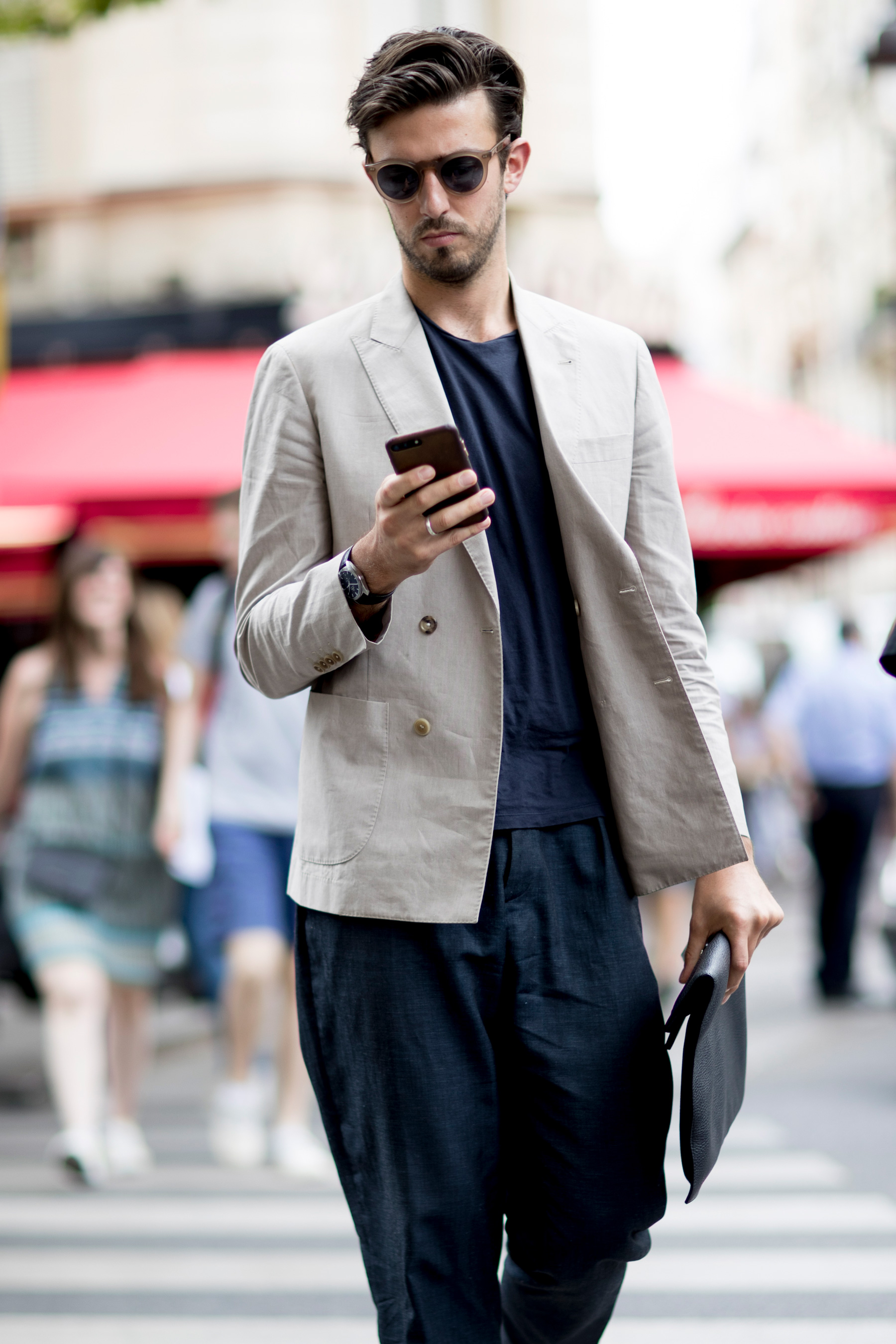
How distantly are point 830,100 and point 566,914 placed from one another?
150 ft

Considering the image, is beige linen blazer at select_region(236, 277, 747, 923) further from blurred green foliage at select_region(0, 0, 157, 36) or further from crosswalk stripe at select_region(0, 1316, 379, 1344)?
blurred green foliage at select_region(0, 0, 157, 36)

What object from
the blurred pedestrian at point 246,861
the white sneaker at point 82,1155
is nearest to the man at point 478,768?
the blurred pedestrian at point 246,861

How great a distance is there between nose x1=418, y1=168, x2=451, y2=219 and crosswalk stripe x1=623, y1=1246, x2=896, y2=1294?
2.89m

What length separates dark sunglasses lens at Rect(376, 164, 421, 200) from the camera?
2367 millimetres

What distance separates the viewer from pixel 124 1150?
18.1ft

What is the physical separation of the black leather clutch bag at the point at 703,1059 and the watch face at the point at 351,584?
2.33 ft

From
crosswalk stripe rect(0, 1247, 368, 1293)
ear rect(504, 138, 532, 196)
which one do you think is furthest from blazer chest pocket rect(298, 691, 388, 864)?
crosswalk stripe rect(0, 1247, 368, 1293)

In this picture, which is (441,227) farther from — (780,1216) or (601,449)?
(780,1216)

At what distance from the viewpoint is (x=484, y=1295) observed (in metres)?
2.45

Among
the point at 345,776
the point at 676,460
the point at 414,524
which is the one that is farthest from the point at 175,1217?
the point at 676,460

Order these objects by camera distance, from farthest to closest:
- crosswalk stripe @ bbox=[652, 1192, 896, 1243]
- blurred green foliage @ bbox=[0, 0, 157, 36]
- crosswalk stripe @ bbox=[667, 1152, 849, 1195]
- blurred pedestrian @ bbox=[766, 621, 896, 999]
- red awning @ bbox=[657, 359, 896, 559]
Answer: red awning @ bbox=[657, 359, 896, 559] < blurred pedestrian @ bbox=[766, 621, 896, 999] < blurred green foliage @ bbox=[0, 0, 157, 36] < crosswalk stripe @ bbox=[667, 1152, 849, 1195] < crosswalk stripe @ bbox=[652, 1192, 896, 1243]

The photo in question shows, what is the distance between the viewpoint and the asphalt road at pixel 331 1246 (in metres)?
3.96

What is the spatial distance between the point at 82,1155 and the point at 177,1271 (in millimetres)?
998

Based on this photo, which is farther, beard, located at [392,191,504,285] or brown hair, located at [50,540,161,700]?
brown hair, located at [50,540,161,700]
